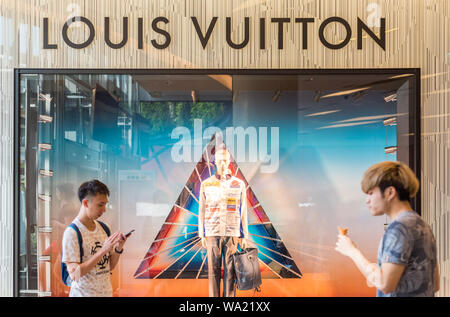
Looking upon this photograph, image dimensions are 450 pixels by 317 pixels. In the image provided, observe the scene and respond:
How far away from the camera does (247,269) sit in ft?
15.0

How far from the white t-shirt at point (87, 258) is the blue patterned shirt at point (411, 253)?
1.71 m

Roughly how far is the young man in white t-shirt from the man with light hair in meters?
1.52

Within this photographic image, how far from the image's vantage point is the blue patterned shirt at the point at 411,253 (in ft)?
7.20

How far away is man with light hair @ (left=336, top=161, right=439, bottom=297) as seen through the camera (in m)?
2.20

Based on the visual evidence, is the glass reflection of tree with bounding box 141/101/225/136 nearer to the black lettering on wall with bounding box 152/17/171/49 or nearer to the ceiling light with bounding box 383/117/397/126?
the black lettering on wall with bounding box 152/17/171/49

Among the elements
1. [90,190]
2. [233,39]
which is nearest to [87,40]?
[233,39]

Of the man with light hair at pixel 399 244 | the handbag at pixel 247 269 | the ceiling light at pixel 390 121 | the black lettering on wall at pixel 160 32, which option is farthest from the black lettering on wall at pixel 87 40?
the man with light hair at pixel 399 244

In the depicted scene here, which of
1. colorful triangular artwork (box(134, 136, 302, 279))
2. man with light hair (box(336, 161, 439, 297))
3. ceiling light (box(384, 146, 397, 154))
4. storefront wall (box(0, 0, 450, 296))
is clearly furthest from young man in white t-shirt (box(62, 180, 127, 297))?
ceiling light (box(384, 146, 397, 154))

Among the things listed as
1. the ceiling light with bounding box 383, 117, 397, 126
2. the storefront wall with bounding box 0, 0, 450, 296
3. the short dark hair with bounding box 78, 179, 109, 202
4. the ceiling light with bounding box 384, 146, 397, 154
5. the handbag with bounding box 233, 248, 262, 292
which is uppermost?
the storefront wall with bounding box 0, 0, 450, 296

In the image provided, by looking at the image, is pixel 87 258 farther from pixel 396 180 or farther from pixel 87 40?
pixel 87 40

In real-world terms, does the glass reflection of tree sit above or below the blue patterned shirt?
above

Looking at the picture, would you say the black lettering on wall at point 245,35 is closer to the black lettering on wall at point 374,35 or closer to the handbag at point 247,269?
the black lettering on wall at point 374,35
